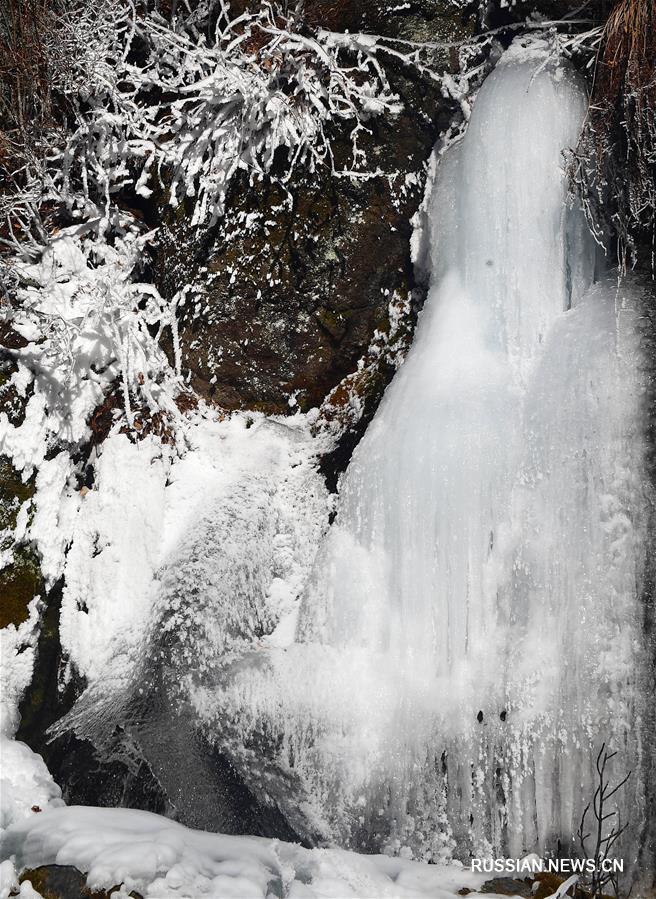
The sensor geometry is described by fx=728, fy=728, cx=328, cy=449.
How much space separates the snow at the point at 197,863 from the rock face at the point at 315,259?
7.39ft

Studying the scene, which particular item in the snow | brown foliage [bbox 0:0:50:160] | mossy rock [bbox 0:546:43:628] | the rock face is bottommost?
the snow

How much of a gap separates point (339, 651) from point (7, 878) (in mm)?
1740

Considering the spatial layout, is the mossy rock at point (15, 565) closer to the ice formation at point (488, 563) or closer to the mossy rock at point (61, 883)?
the ice formation at point (488, 563)

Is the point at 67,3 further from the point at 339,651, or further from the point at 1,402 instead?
the point at 339,651

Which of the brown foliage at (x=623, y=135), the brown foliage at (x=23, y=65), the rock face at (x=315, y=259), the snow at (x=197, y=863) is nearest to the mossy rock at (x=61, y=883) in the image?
the snow at (x=197, y=863)

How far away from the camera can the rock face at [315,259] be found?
13.3ft

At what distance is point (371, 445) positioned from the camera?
3934 mm

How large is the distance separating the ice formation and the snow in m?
0.37

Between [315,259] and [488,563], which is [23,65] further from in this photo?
[488,563]

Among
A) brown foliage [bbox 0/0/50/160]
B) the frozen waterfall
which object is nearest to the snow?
the frozen waterfall

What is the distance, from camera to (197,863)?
2.64 m

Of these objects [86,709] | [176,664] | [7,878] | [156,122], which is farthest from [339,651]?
[156,122]

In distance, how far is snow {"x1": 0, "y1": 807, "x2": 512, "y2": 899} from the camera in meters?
2.50

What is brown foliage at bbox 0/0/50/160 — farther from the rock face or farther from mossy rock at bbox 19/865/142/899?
mossy rock at bbox 19/865/142/899
